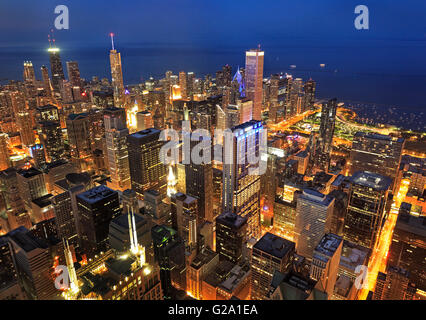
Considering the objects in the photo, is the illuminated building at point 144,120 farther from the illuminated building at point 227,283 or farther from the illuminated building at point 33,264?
the illuminated building at point 227,283

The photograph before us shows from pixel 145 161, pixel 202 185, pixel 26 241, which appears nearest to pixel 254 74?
pixel 145 161

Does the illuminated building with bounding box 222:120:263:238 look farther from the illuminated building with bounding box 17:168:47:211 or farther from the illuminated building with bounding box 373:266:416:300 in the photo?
the illuminated building with bounding box 17:168:47:211

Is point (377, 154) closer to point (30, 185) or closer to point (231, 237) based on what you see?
point (231, 237)

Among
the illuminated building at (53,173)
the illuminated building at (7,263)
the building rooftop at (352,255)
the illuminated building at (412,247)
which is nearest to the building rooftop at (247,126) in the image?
the building rooftop at (352,255)

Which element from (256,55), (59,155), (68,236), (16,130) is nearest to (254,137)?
Answer: (68,236)

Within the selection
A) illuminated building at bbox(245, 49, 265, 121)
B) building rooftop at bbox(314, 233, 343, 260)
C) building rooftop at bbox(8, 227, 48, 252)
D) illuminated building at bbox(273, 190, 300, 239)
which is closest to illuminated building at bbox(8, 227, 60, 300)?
building rooftop at bbox(8, 227, 48, 252)

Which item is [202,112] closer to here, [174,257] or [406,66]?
[174,257]
